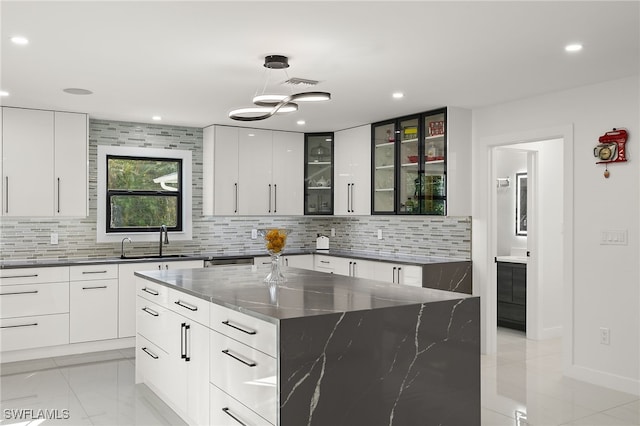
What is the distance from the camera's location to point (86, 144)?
575 centimetres

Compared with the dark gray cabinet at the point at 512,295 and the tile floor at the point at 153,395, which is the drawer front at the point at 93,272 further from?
the dark gray cabinet at the point at 512,295

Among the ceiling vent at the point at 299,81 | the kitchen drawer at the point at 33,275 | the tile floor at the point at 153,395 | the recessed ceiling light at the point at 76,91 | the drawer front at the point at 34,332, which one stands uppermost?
the recessed ceiling light at the point at 76,91

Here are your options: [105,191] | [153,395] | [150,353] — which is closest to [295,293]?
[150,353]

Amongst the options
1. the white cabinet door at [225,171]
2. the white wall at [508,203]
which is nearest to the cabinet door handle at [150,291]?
the white cabinet door at [225,171]

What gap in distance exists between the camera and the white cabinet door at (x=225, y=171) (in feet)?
21.1

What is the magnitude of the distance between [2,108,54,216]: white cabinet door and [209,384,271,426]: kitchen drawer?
3.44m

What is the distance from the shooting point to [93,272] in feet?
18.1

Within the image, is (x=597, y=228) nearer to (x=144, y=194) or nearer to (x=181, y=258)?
(x=181, y=258)

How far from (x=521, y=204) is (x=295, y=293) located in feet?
15.5

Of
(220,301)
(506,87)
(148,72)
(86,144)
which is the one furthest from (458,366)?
(86,144)

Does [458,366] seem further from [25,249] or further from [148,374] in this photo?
[25,249]

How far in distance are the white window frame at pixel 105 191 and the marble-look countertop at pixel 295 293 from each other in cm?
222

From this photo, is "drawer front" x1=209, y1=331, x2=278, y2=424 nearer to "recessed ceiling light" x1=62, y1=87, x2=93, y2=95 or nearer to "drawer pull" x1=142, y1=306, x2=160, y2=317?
"drawer pull" x1=142, y1=306, x2=160, y2=317

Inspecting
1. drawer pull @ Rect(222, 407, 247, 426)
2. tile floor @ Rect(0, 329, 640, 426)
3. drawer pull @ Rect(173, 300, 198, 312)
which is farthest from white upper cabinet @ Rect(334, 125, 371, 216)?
drawer pull @ Rect(222, 407, 247, 426)
